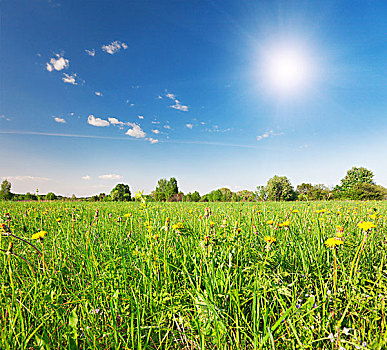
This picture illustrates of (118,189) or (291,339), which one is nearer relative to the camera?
(291,339)

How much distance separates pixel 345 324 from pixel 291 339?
39cm

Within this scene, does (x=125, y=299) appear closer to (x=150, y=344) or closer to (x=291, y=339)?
(x=150, y=344)

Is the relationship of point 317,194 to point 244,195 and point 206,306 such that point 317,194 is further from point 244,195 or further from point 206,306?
point 206,306

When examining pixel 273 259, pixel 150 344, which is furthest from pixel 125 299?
pixel 273 259

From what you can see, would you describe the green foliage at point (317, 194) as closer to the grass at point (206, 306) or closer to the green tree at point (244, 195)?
the green tree at point (244, 195)

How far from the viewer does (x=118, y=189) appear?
51594mm

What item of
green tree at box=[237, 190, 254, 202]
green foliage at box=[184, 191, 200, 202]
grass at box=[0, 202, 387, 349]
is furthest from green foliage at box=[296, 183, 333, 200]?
green foliage at box=[184, 191, 200, 202]

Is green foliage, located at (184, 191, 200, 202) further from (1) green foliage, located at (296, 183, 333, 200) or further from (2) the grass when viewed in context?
(2) the grass

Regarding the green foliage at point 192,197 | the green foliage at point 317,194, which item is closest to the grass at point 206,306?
the green foliage at point 317,194

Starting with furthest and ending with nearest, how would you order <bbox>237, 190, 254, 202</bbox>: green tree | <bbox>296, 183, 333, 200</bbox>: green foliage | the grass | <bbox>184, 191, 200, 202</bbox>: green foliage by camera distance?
1. <bbox>184, 191, 200, 202</bbox>: green foliage
2. <bbox>237, 190, 254, 202</bbox>: green tree
3. <bbox>296, 183, 333, 200</bbox>: green foliage
4. the grass

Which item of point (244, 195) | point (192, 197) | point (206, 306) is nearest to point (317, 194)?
point (244, 195)

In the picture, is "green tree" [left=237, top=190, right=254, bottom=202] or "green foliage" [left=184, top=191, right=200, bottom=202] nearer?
"green tree" [left=237, top=190, right=254, bottom=202]

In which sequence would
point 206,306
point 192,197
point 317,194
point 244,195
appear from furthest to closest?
1. point 192,197
2. point 317,194
3. point 244,195
4. point 206,306

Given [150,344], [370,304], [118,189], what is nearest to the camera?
[150,344]
